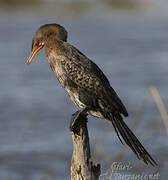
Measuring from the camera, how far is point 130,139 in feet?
20.2

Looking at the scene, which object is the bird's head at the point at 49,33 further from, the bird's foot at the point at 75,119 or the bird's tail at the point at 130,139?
the bird's tail at the point at 130,139

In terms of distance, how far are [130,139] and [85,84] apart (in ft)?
2.12

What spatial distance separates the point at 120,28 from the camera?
1981cm

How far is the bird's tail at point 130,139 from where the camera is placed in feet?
19.9

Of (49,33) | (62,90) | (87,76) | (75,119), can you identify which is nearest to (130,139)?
(75,119)

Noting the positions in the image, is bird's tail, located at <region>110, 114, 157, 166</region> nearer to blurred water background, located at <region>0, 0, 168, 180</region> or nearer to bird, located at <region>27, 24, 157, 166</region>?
bird, located at <region>27, 24, 157, 166</region>

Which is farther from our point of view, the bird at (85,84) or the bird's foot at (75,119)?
the bird at (85,84)

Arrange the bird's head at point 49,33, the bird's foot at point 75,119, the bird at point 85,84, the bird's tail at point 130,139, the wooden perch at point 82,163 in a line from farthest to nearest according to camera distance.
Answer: the bird's head at point 49,33 → the bird at point 85,84 → the bird's tail at point 130,139 → the bird's foot at point 75,119 → the wooden perch at point 82,163

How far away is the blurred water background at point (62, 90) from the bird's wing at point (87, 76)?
517mm

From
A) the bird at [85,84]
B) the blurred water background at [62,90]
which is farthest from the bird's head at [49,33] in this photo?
the blurred water background at [62,90]

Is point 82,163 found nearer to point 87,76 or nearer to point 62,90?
point 87,76

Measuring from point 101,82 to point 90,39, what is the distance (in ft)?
40.1

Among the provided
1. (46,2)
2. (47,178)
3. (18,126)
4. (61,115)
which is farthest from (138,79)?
(46,2)

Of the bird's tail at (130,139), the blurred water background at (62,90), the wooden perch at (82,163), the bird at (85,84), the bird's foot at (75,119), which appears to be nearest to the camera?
the wooden perch at (82,163)
